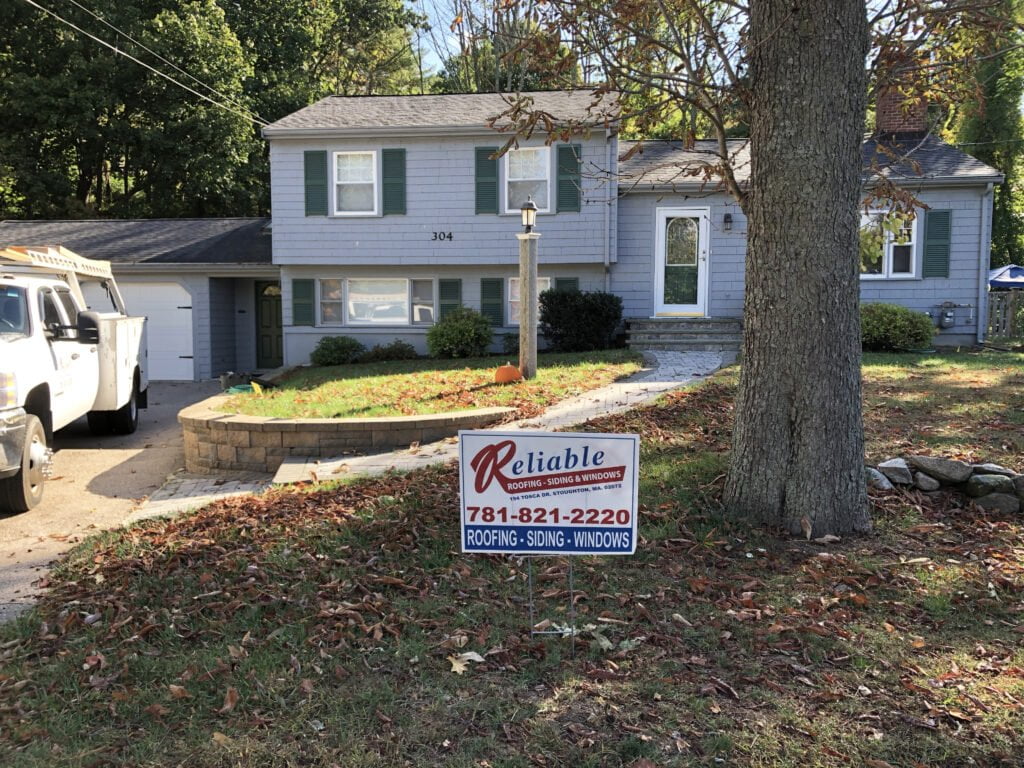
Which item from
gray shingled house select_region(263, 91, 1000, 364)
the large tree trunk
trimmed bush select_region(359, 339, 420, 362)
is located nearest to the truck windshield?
the large tree trunk

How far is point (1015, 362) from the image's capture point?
42.0 ft

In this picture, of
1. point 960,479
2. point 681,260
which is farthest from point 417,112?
point 960,479

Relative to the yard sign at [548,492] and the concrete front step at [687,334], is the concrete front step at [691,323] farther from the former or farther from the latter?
the yard sign at [548,492]

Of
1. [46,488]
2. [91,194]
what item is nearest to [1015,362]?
[46,488]

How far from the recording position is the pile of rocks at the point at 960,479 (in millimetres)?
A: 5480

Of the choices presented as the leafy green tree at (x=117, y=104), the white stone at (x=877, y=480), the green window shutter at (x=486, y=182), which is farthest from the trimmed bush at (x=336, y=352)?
the white stone at (x=877, y=480)

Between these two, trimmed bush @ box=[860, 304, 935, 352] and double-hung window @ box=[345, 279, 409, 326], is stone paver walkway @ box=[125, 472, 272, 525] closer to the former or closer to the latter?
double-hung window @ box=[345, 279, 409, 326]

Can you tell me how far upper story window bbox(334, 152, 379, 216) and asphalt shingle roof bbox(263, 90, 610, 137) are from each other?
0.71 m

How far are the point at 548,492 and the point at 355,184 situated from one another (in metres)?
14.6

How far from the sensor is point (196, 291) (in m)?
17.9

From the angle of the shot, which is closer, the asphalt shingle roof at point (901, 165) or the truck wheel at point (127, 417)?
the truck wheel at point (127, 417)

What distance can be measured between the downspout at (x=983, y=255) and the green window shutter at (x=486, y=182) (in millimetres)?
9796

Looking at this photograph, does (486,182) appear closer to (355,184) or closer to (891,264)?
(355,184)

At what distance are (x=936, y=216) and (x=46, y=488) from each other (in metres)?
16.3
